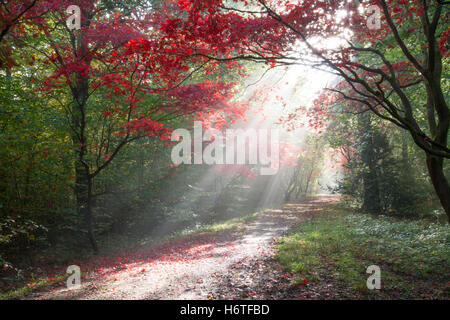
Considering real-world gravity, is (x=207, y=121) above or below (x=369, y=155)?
above

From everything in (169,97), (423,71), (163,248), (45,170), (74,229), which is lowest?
(163,248)

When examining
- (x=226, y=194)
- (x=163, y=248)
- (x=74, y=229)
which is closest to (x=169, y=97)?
(x=163, y=248)

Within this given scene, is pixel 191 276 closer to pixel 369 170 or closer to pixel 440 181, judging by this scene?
pixel 440 181

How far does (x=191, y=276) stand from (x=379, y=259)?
424 centimetres

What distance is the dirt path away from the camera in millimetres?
4957

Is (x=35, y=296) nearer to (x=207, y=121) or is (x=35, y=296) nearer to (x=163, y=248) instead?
(x=163, y=248)

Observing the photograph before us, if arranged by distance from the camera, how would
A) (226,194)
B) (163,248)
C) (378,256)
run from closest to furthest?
(378,256) < (163,248) < (226,194)

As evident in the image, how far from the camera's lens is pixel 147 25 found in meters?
8.84

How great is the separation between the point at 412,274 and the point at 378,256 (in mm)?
1072

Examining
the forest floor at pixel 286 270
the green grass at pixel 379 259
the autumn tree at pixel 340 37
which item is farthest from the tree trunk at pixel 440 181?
the forest floor at pixel 286 270

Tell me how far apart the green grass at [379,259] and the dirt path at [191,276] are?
2.04ft

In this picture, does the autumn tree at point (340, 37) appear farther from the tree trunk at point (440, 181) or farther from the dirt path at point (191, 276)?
the dirt path at point (191, 276)

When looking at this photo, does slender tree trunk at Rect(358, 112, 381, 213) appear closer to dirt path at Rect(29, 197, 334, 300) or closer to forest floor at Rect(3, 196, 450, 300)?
forest floor at Rect(3, 196, 450, 300)
